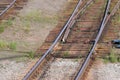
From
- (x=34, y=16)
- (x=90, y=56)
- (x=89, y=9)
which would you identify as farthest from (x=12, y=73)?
(x=89, y=9)

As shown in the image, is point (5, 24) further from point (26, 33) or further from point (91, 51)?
point (91, 51)

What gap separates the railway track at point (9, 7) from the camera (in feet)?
54.5

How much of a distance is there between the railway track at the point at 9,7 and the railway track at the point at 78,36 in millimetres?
2680

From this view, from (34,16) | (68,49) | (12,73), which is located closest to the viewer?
(12,73)

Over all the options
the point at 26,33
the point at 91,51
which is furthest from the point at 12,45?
the point at 91,51

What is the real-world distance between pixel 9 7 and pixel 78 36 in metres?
4.53

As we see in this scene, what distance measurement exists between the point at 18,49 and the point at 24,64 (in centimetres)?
148

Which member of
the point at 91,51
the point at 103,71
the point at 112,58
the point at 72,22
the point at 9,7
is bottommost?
the point at 103,71

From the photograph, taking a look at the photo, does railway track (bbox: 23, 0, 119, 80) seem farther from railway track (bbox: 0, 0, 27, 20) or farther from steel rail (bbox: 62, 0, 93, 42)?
railway track (bbox: 0, 0, 27, 20)

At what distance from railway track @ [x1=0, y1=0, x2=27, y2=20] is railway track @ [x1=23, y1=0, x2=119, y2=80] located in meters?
2.68

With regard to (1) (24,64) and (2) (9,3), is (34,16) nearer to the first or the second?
(2) (9,3)

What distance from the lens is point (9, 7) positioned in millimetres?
17234

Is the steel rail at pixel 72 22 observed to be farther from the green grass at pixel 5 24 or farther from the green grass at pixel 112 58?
the green grass at pixel 5 24

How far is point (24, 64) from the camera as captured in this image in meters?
11.8
